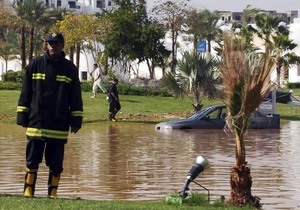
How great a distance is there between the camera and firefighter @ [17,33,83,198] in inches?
412

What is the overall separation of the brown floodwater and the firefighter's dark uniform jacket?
6.41ft

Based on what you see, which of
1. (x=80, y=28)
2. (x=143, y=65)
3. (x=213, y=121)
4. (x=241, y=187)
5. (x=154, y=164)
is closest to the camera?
(x=241, y=187)

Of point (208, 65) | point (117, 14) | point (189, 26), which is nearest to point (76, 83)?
point (208, 65)

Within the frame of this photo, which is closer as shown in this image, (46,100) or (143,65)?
(46,100)

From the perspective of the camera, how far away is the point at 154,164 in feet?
56.3

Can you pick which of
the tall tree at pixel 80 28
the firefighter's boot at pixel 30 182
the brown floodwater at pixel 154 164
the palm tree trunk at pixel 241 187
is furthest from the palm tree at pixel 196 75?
the tall tree at pixel 80 28

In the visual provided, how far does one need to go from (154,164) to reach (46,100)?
22.7ft

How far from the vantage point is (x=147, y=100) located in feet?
139

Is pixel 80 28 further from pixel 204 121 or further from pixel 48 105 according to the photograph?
pixel 48 105

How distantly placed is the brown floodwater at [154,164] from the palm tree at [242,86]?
1330 millimetres

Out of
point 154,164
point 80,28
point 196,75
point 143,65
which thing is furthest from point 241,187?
point 143,65

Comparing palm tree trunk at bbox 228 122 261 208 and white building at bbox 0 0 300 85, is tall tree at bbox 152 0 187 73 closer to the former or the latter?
white building at bbox 0 0 300 85

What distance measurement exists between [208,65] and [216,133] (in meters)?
7.54

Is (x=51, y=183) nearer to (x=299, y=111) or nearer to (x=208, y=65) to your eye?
(x=208, y=65)
